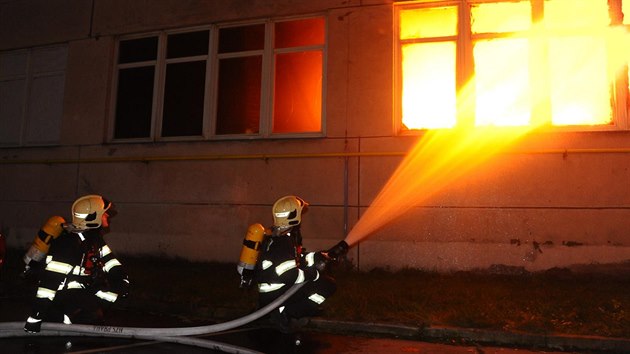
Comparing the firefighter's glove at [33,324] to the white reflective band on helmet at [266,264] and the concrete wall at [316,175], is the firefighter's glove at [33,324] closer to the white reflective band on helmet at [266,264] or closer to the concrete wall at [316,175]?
the white reflective band on helmet at [266,264]

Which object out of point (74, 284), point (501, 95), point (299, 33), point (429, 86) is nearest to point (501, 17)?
point (501, 95)

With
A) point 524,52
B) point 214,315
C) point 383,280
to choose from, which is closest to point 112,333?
point 214,315

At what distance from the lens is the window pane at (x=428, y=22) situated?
8359mm

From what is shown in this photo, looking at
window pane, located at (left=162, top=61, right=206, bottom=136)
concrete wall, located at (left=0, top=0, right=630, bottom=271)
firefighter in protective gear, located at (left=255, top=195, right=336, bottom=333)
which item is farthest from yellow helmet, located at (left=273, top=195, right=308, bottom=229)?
window pane, located at (left=162, top=61, right=206, bottom=136)

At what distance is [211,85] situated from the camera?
952 cm

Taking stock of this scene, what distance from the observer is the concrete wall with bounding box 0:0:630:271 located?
7.41 metres

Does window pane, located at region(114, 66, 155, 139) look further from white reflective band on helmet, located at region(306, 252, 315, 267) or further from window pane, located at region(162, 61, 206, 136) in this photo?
white reflective band on helmet, located at region(306, 252, 315, 267)

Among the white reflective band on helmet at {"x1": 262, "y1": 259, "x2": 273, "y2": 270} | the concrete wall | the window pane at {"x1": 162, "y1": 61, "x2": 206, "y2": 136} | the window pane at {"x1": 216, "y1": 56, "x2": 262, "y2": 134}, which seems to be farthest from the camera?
the window pane at {"x1": 162, "y1": 61, "x2": 206, "y2": 136}

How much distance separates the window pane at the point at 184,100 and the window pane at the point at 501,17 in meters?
5.34

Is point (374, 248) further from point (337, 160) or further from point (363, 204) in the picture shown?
point (337, 160)

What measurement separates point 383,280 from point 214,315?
256cm

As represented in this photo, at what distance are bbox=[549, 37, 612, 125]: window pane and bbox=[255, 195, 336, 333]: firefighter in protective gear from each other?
16.7 ft

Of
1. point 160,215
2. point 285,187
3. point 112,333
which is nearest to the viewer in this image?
point 112,333

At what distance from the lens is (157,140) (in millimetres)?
9688
